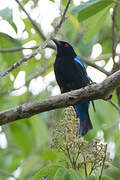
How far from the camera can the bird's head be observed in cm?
486

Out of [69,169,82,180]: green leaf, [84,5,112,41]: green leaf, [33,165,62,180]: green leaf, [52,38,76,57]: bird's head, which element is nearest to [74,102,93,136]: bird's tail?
[52,38,76,57]: bird's head

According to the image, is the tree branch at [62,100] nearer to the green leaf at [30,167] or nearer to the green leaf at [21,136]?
the green leaf at [30,167]

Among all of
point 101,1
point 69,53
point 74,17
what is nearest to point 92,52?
point 69,53

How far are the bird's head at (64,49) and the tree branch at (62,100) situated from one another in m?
1.99

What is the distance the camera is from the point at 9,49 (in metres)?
3.83

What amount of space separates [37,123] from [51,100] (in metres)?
1.50

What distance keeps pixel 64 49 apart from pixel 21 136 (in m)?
1.18

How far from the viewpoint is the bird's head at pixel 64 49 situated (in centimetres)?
486

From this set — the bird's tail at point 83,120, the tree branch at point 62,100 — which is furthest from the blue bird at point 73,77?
the tree branch at point 62,100

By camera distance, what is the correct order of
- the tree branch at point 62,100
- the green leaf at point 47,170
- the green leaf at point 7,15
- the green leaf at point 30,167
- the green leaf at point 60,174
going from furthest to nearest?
the green leaf at point 30,167, the green leaf at point 7,15, the tree branch at point 62,100, the green leaf at point 47,170, the green leaf at point 60,174

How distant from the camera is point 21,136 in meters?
4.99

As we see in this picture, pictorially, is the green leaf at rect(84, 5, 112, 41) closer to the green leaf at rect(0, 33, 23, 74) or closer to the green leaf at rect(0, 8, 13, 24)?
the green leaf at rect(0, 33, 23, 74)

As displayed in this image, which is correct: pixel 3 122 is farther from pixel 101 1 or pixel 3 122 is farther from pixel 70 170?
pixel 101 1

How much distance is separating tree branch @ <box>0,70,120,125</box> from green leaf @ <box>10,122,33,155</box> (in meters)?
2.05
